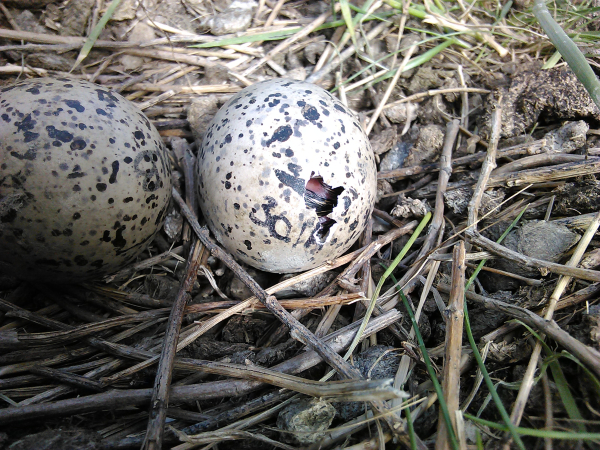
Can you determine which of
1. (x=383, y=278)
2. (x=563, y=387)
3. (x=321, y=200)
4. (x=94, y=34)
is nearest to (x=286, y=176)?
(x=321, y=200)

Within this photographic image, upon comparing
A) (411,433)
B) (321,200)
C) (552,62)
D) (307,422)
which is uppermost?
(552,62)

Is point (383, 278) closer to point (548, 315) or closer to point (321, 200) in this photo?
point (321, 200)

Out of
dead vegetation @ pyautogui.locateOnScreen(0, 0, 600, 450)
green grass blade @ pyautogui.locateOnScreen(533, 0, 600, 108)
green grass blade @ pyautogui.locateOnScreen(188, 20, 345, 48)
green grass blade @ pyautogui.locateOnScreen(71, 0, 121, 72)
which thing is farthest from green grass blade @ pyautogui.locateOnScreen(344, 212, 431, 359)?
green grass blade @ pyautogui.locateOnScreen(71, 0, 121, 72)

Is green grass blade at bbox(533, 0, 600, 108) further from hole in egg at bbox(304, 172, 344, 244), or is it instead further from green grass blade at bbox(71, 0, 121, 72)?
green grass blade at bbox(71, 0, 121, 72)

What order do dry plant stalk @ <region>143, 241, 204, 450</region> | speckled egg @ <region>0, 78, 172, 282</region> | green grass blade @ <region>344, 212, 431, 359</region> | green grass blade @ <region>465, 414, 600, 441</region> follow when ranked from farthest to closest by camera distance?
green grass blade @ <region>344, 212, 431, 359</region> < speckled egg @ <region>0, 78, 172, 282</region> < dry plant stalk @ <region>143, 241, 204, 450</region> < green grass blade @ <region>465, 414, 600, 441</region>

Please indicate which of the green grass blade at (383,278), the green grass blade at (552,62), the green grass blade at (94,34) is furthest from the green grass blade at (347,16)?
the green grass blade at (94,34)

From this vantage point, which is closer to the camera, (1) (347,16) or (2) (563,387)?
(2) (563,387)
